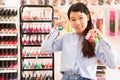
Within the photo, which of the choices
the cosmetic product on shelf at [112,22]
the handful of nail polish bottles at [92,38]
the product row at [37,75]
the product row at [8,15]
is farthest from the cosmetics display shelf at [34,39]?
the handful of nail polish bottles at [92,38]

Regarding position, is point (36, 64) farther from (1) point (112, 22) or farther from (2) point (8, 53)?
(1) point (112, 22)

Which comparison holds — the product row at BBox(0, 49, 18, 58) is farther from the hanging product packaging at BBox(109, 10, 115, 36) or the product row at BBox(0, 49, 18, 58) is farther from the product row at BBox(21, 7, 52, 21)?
the hanging product packaging at BBox(109, 10, 115, 36)

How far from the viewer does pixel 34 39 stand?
12.4 ft

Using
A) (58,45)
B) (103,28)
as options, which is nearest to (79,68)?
(58,45)

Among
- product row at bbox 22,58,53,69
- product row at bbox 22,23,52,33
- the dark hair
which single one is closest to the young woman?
the dark hair

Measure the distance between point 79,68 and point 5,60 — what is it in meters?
2.17

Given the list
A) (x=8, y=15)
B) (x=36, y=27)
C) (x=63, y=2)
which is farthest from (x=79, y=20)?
(x=63, y=2)

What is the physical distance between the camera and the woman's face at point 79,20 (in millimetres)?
1903

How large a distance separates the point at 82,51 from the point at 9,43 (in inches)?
80.2

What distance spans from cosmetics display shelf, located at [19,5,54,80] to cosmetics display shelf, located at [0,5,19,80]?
0.31 ft

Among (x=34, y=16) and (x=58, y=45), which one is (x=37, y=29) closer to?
(x=34, y=16)

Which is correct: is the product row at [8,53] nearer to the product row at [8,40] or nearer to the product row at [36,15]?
the product row at [8,40]

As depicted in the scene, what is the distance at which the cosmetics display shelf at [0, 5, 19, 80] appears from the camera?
3.69 m

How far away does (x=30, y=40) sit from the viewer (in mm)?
3760
